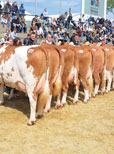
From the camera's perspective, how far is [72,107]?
6031 millimetres

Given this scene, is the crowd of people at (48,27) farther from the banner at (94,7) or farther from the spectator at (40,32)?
the banner at (94,7)

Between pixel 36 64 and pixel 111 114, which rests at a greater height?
pixel 36 64

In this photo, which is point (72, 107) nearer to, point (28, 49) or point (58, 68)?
point (58, 68)

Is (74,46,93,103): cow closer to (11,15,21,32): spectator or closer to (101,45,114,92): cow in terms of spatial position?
(101,45,114,92): cow

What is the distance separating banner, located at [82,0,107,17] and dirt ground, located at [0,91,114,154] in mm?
19450

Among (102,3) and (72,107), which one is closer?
(72,107)

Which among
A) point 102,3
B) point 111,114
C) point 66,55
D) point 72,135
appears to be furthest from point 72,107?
point 102,3

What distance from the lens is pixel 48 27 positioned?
51.4ft

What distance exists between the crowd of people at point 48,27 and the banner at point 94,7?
232 cm

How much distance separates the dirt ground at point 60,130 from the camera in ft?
12.0

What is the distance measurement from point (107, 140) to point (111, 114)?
1.63m

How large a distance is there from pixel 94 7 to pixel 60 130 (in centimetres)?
2341

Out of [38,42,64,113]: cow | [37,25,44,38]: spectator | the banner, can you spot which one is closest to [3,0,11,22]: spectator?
[37,25,44,38]: spectator

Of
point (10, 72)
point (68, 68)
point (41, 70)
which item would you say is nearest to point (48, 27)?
point (68, 68)
